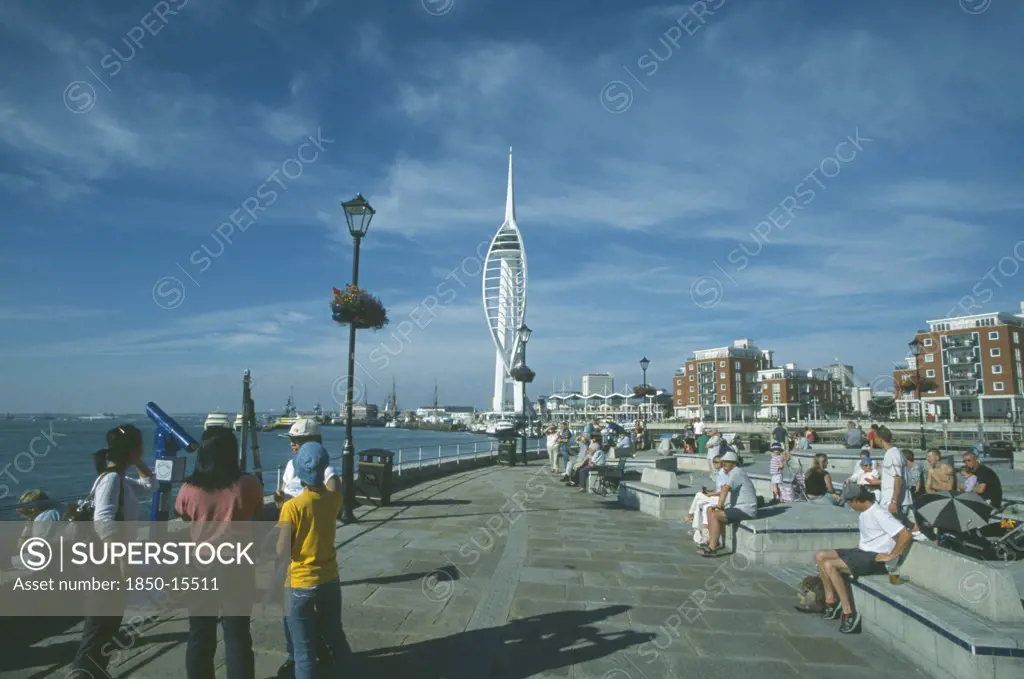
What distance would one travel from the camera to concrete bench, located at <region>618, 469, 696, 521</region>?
10977 mm

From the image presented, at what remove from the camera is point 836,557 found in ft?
17.9

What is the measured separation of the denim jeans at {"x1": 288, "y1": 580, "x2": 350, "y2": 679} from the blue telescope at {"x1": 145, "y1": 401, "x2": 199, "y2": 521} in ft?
12.0

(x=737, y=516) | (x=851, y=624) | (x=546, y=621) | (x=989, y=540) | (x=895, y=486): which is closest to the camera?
(x=851, y=624)

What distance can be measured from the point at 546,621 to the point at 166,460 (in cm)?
459

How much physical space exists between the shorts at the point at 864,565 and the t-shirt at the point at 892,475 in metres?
1.31

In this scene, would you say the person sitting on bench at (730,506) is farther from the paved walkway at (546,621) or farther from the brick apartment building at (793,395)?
the brick apartment building at (793,395)

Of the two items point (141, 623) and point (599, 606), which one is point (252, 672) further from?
point (599, 606)

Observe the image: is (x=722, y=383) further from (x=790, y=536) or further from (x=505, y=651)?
(x=505, y=651)

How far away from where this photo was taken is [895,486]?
636 cm

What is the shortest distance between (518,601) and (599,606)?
2.60 ft

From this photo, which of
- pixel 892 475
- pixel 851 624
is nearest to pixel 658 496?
pixel 892 475

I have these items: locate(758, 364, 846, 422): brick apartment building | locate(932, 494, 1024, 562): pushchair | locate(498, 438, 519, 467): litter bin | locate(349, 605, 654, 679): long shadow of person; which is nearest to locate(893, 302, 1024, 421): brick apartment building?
locate(758, 364, 846, 422): brick apartment building

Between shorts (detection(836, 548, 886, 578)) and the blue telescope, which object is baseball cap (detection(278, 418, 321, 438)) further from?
shorts (detection(836, 548, 886, 578))

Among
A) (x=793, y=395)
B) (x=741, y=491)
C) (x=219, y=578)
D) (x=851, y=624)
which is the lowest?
(x=851, y=624)
